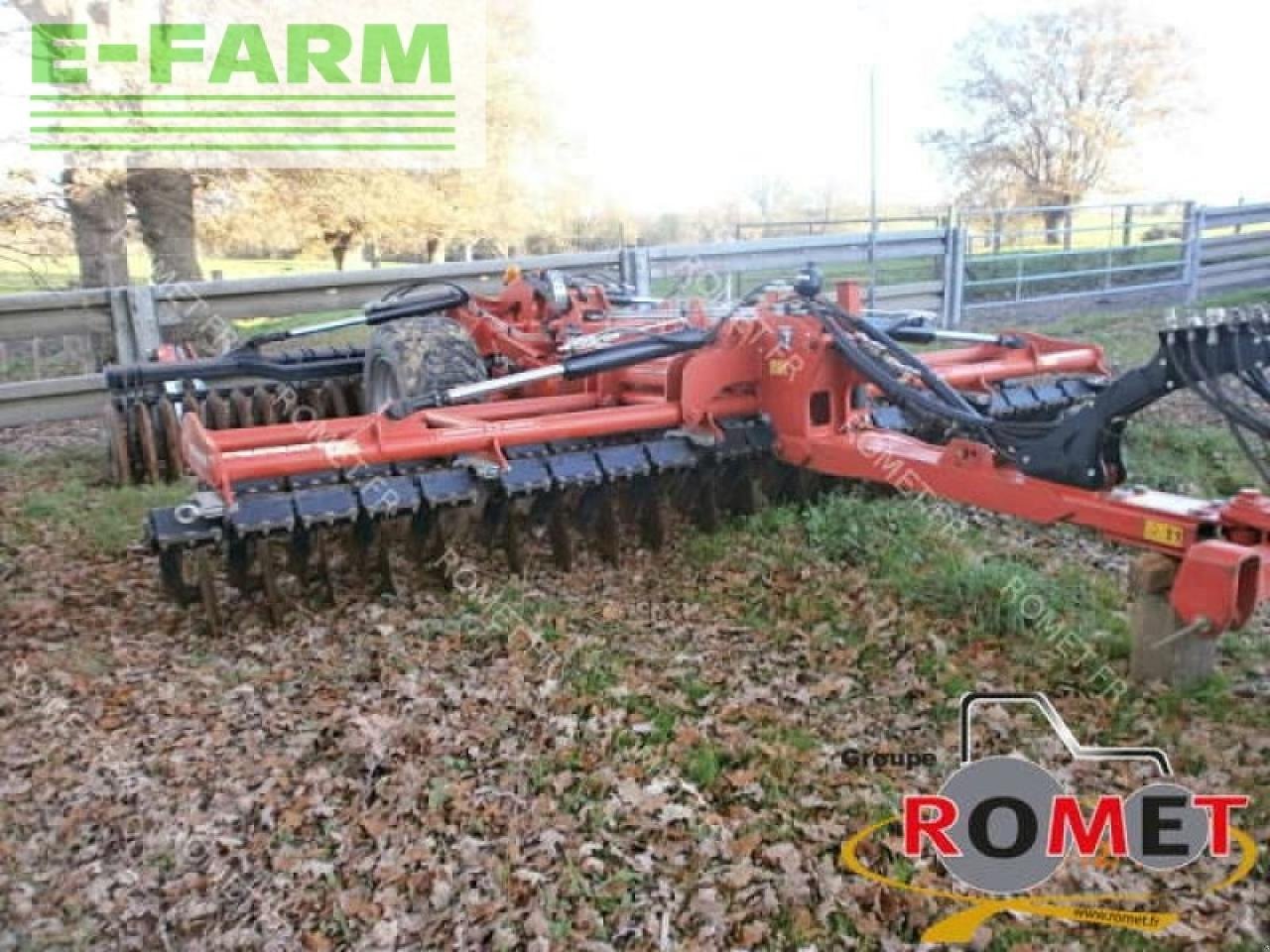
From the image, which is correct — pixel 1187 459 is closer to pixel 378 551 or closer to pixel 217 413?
pixel 378 551

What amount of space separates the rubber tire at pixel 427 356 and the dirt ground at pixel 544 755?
1092mm

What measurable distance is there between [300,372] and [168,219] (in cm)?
506

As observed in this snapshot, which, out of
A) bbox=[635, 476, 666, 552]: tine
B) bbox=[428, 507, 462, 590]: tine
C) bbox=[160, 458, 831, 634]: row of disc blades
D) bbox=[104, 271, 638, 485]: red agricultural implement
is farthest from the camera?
bbox=[104, 271, 638, 485]: red agricultural implement

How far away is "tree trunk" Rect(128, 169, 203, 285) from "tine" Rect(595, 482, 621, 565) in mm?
7140

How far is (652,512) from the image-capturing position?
545cm

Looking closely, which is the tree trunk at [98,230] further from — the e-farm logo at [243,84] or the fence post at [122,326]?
the fence post at [122,326]

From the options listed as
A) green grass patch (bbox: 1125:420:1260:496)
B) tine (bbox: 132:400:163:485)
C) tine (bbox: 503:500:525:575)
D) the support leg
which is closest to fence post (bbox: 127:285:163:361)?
tine (bbox: 132:400:163:485)

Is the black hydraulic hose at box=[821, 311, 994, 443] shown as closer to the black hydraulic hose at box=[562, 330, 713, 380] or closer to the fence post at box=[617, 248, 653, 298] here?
the black hydraulic hose at box=[562, 330, 713, 380]

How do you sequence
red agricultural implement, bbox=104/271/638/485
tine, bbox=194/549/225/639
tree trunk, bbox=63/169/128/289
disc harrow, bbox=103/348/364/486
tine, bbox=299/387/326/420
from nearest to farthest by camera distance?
tine, bbox=194/549/225/639, red agricultural implement, bbox=104/271/638/485, disc harrow, bbox=103/348/364/486, tine, bbox=299/387/326/420, tree trunk, bbox=63/169/128/289

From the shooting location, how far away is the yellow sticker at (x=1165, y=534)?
3539 mm

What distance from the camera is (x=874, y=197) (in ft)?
26.6

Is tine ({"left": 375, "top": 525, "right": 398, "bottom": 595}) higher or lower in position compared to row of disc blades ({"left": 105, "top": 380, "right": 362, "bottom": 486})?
lower

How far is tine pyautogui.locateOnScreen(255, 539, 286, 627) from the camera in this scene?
469 cm

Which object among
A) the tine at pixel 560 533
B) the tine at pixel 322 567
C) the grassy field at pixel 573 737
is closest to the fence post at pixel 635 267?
the grassy field at pixel 573 737
